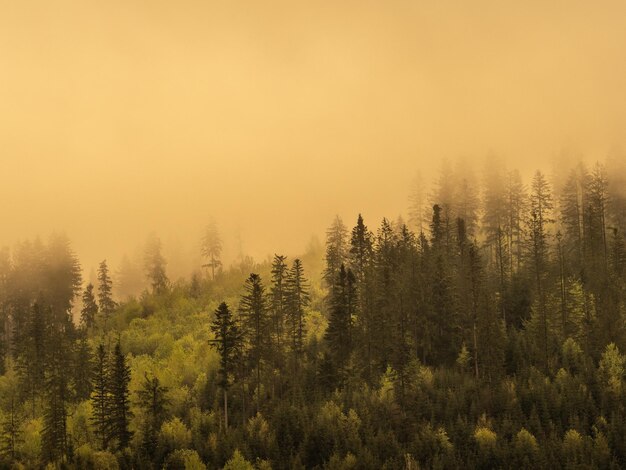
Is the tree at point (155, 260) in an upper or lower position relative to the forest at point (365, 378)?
upper

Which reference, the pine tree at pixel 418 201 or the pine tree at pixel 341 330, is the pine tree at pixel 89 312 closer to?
the pine tree at pixel 341 330

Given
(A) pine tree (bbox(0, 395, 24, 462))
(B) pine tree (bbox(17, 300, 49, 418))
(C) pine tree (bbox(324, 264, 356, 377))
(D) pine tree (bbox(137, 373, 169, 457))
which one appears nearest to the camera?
(D) pine tree (bbox(137, 373, 169, 457))

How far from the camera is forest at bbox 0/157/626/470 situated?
39.9m

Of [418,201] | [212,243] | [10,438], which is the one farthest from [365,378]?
[212,243]

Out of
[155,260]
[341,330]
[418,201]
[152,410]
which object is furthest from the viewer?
[418,201]

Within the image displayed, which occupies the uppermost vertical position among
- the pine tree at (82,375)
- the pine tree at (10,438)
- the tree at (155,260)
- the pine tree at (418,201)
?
the pine tree at (418,201)

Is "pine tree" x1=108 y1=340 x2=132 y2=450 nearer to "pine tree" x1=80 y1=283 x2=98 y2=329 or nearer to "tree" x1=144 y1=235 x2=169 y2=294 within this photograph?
"pine tree" x1=80 y1=283 x2=98 y2=329

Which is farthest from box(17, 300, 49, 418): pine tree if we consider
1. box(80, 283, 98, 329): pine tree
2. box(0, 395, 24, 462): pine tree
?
box(80, 283, 98, 329): pine tree

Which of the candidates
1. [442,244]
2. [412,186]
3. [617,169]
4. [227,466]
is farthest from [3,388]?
[617,169]

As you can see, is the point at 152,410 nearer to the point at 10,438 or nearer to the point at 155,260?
the point at 10,438

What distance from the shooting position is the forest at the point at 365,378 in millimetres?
39938

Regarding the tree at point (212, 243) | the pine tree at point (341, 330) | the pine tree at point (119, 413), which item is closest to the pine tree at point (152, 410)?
the pine tree at point (119, 413)

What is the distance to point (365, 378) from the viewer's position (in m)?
51.9

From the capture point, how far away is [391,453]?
39.3 m
